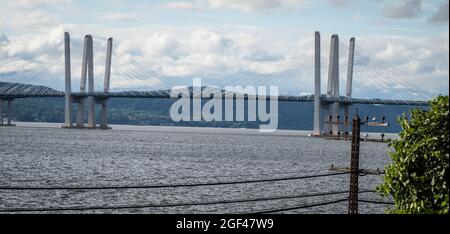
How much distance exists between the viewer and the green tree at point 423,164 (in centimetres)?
1259

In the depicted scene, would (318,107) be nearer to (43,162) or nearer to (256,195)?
(43,162)

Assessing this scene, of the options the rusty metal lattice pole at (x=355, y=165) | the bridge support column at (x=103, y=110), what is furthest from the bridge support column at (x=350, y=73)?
the rusty metal lattice pole at (x=355, y=165)

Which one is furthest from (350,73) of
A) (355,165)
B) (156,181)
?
(355,165)

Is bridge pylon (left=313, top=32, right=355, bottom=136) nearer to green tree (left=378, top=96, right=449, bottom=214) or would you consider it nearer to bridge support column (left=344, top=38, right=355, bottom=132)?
bridge support column (left=344, top=38, right=355, bottom=132)

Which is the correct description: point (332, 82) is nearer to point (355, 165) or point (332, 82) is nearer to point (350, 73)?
point (350, 73)

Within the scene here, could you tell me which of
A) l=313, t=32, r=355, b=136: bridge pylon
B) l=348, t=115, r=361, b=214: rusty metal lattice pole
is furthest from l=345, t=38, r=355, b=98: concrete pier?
l=348, t=115, r=361, b=214: rusty metal lattice pole

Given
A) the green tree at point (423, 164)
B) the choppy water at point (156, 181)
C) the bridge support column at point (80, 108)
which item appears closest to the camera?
the green tree at point (423, 164)

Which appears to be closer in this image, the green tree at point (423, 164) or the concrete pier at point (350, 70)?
the green tree at point (423, 164)

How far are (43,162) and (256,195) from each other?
102 feet

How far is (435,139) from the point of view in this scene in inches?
502

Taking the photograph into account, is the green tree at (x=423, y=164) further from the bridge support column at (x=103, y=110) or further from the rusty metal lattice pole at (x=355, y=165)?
the bridge support column at (x=103, y=110)

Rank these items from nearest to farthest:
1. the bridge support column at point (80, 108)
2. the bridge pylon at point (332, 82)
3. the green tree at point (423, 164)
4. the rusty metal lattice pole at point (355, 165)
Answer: the green tree at point (423, 164), the rusty metal lattice pole at point (355, 165), the bridge pylon at point (332, 82), the bridge support column at point (80, 108)

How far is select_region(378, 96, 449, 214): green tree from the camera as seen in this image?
12586 mm
